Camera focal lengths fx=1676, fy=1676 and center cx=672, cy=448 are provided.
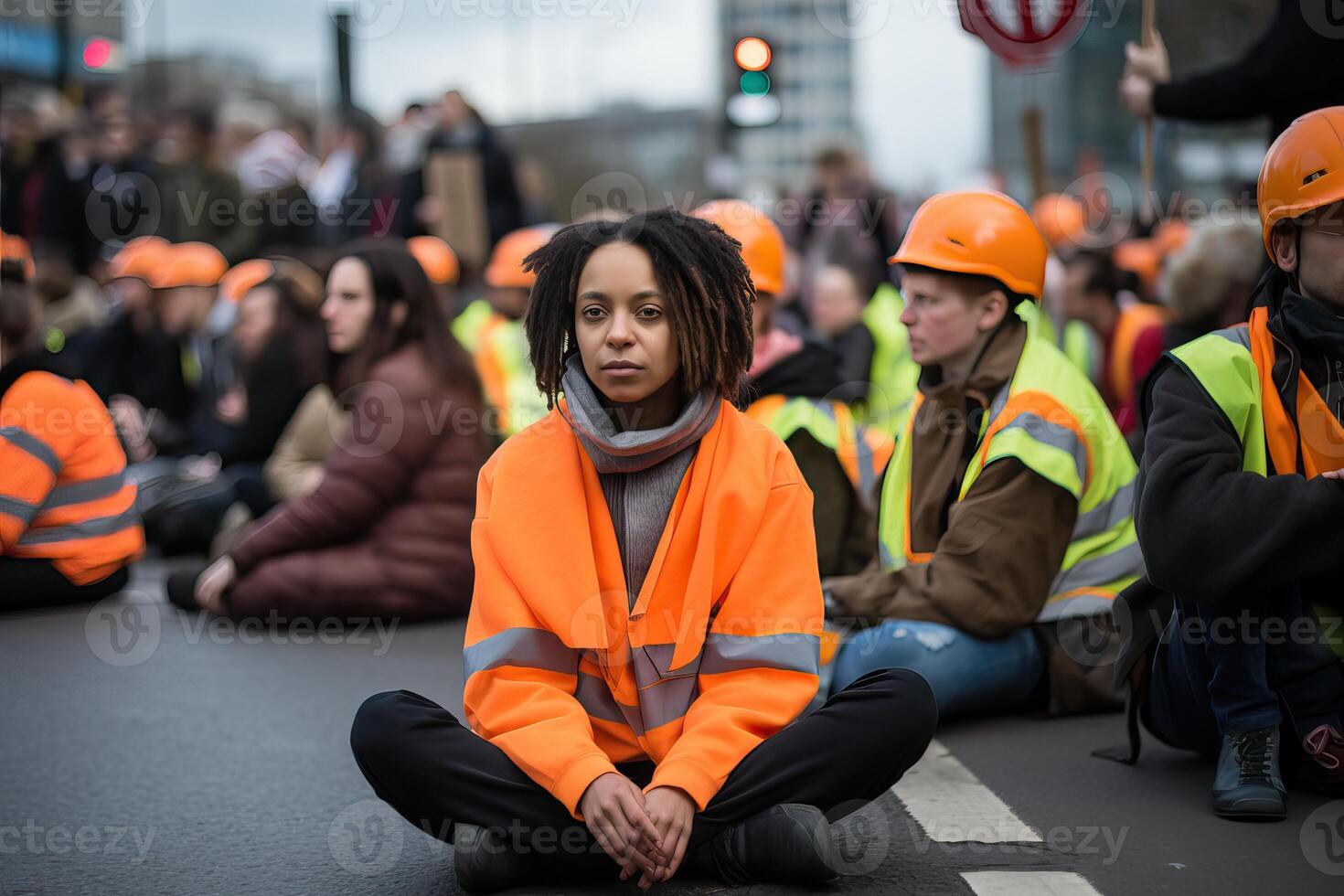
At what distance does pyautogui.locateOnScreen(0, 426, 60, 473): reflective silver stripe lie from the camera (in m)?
5.50

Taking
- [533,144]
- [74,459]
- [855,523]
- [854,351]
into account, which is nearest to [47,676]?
[74,459]

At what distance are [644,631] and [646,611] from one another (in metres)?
0.04

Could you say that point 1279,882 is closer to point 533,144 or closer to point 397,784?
point 397,784

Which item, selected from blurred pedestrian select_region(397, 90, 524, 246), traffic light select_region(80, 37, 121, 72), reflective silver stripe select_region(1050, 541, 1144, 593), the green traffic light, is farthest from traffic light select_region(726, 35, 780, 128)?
traffic light select_region(80, 37, 121, 72)

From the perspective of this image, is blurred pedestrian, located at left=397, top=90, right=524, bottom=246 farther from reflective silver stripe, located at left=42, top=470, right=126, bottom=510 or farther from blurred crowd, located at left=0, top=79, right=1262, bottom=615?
reflective silver stripe, located at left=42, top=470, right=126, bottom=510

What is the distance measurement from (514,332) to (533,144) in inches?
2143

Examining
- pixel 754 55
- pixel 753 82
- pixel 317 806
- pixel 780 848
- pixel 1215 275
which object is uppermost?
pixel 754 55

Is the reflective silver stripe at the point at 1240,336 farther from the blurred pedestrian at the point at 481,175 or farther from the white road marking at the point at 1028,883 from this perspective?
the blurred pedestrian at the point at 481,175

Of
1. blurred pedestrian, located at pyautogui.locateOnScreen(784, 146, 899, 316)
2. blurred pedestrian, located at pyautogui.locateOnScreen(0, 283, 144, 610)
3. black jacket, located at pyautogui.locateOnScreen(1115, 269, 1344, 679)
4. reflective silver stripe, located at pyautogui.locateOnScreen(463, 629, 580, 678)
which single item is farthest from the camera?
blurred pedestrian, located at pyautogui.locateOnScreen(784, 146, 899, 316)

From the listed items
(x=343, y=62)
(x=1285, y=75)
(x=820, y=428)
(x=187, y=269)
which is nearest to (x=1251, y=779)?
(x=820, y=428)

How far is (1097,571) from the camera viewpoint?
5.07 meters

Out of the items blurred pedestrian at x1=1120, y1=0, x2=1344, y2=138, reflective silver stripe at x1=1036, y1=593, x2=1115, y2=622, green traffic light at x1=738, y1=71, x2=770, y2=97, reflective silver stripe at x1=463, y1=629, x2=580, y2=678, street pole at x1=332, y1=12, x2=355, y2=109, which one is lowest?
reflective silver stripe at x1=1036, y1=593, x2=1115, y2=622

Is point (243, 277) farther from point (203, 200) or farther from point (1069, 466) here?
point (1069, 466)

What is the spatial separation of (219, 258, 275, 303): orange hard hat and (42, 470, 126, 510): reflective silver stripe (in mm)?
4076
